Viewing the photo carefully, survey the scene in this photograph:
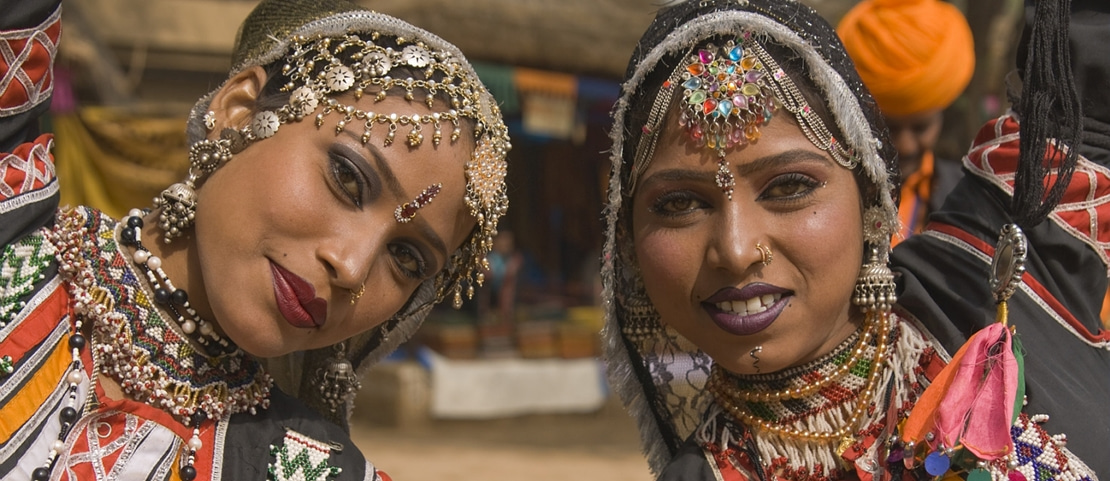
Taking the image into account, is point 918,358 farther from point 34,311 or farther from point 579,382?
point 579,382

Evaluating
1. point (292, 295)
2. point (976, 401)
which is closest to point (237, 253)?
point (292, 295)

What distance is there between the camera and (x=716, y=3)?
2.45 metres

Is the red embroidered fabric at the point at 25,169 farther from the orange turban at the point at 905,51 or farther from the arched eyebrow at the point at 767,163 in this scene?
the orange turban at the point at 905,51

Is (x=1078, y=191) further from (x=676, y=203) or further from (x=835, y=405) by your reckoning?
(x=676, y=203)

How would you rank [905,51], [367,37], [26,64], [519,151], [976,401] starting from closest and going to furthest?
[976,401] → [26,64] → [367,37] → [905,51] → [519,151]

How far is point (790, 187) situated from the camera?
2.29 m

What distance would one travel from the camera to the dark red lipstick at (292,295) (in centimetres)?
219

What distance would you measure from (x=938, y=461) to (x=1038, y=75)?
88 cm

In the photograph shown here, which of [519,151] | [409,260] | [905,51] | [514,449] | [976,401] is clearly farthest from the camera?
[514,449]

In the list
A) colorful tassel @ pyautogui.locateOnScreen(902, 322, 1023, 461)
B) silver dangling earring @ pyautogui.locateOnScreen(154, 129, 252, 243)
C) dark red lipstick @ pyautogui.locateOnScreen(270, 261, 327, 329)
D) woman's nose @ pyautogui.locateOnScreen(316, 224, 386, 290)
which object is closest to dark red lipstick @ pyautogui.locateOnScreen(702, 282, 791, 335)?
colorful tassel @ pyautogui.locateOnScreen(902, 322, 1023, 461)

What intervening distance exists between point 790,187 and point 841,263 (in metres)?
0.20

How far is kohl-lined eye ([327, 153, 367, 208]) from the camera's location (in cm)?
224

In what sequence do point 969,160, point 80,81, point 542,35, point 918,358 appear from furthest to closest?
point 542,35, point 80,81, point 969,160, point 918,358

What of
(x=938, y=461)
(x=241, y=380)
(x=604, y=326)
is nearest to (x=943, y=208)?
(x=938, y=461)
